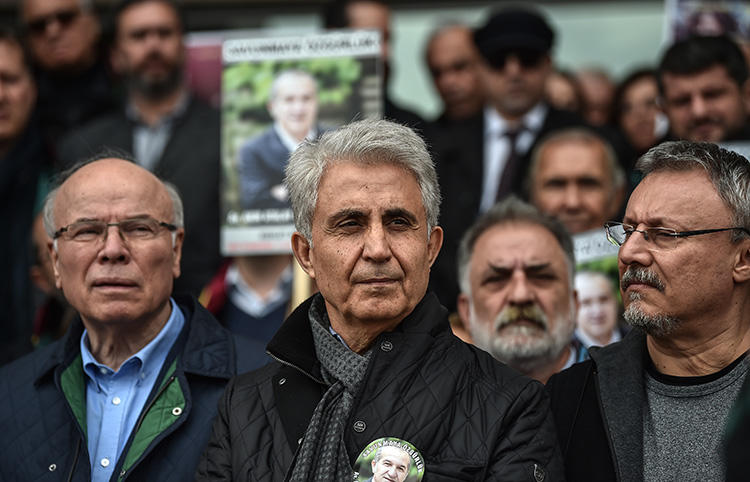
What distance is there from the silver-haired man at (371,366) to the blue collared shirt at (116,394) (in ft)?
2.17

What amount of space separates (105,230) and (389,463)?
1863 millimetres

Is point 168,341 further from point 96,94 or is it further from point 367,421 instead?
point 96,94

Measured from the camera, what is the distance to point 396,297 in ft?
12.9

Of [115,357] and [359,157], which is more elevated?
[359,157]

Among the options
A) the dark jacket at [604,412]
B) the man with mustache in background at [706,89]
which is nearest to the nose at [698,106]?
the man with mustache in background at [706,89]

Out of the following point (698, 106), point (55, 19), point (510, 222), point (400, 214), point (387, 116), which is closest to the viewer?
point (400, 214)

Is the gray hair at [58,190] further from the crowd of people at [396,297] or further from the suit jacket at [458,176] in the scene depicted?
the suit jacket at [458,176]

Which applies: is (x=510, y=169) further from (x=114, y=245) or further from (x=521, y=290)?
(x=114, y=245)

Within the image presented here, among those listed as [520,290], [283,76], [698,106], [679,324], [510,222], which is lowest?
[520,290]

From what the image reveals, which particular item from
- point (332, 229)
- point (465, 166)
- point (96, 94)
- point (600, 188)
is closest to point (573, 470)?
point (332, 229)

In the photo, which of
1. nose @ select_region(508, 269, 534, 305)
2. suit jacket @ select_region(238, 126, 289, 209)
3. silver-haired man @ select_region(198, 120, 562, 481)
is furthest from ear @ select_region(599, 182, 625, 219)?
silver-haired man @ select_region(198, 120, 562, 481)

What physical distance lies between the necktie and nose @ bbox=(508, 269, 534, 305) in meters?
1.47

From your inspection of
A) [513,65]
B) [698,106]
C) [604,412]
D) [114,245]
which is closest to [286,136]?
[513,65]

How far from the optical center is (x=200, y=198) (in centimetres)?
693
